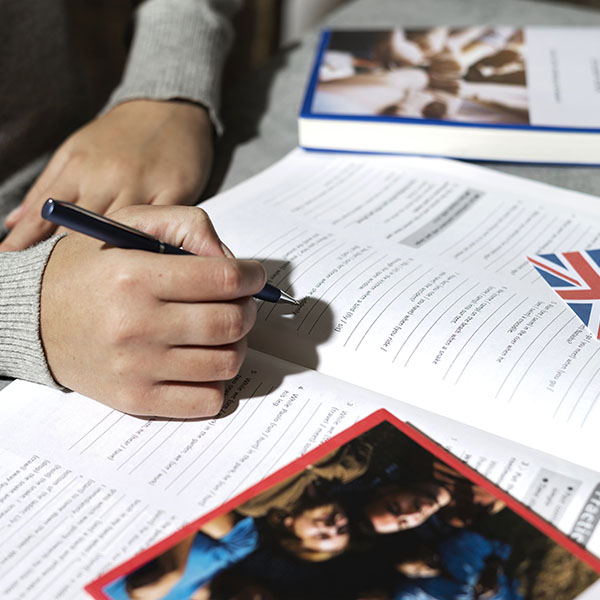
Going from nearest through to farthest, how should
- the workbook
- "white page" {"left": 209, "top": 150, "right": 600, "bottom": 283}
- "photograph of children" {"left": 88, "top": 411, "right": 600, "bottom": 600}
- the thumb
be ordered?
"photograph of children" {"left": 88, "top": 411, "right": 600, "bottom": 600}
the thumb
"white page" {"left": 209, "top": 150, "right": 600, "bottom": 283}
the workbook

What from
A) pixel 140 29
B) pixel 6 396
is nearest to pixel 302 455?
pixel 6 396

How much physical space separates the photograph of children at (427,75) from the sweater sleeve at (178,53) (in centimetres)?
12

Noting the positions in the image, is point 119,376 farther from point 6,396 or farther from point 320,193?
point 320,193

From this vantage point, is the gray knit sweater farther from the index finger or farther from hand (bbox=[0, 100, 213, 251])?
the index finger

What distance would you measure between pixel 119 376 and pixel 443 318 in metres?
0.21

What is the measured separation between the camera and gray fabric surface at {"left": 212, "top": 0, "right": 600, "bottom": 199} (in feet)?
2.21

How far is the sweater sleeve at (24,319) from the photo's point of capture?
1.41 feet

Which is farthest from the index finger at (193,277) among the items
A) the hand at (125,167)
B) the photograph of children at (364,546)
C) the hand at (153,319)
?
the hand at (125,167)

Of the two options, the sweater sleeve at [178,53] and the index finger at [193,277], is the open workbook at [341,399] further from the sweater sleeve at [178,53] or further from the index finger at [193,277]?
the sweater sleeve at [178,53]

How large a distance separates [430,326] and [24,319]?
0.25 meters

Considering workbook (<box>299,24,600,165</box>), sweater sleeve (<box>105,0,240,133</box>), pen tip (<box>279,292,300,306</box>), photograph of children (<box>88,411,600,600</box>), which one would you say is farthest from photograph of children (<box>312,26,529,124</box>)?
photograph of children (<box>88,411,600,600</box>)

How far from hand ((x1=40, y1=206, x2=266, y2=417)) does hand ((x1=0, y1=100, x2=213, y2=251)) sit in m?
0.18

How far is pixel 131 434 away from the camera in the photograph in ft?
1.33

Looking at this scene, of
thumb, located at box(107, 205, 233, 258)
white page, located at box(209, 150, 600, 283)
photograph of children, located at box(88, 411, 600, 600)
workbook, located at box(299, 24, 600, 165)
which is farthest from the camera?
workbook, located at box(299, 24, 600, 165)
